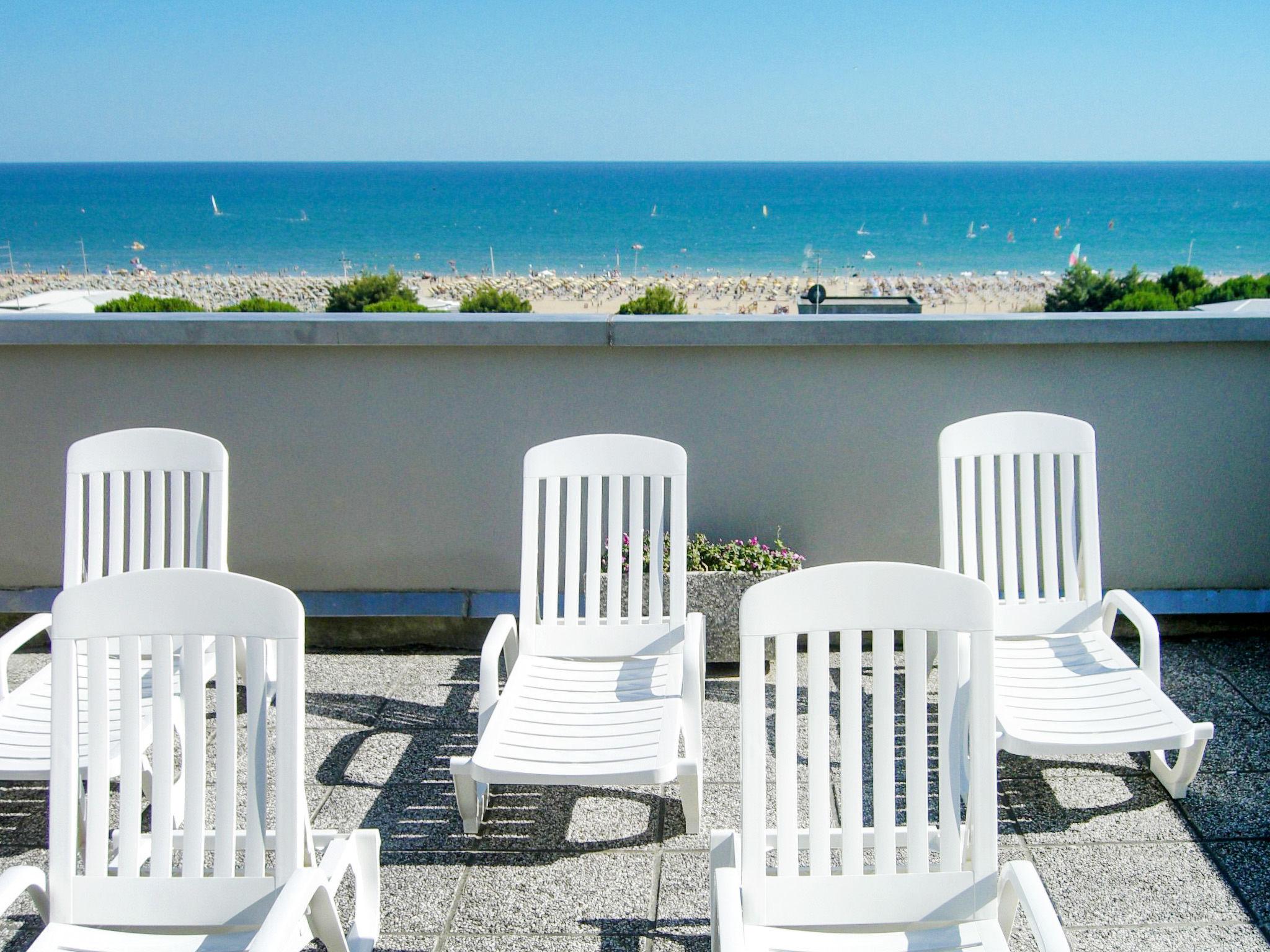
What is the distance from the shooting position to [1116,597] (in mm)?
3480

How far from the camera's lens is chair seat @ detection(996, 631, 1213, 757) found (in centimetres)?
282

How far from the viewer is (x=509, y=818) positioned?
3141mm

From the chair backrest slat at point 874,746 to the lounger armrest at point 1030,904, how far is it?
0.12ft

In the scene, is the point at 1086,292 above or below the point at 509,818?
above

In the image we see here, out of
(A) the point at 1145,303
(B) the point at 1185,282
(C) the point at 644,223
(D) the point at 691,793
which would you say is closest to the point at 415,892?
(D) the point at 691,793

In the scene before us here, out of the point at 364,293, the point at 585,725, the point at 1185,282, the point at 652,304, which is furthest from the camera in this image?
the point at 1185,282

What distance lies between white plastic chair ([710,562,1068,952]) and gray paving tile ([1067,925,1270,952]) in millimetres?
521

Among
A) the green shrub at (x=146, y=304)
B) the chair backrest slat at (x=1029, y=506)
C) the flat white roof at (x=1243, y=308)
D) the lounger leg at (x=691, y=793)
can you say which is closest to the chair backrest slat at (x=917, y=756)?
the lounger leg at (x=691, y=793)

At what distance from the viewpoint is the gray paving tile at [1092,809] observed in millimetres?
2992

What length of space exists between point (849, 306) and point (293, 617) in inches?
167

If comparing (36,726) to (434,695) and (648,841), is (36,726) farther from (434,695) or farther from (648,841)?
(648,841)

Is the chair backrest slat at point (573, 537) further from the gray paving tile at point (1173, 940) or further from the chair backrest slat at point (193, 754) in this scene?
the gray paving tile at point (1173, 940)

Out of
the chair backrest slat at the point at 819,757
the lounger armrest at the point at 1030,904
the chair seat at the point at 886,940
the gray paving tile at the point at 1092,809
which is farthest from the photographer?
the gray paving tile at the point at 1092,809

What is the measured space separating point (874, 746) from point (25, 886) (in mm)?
1655
